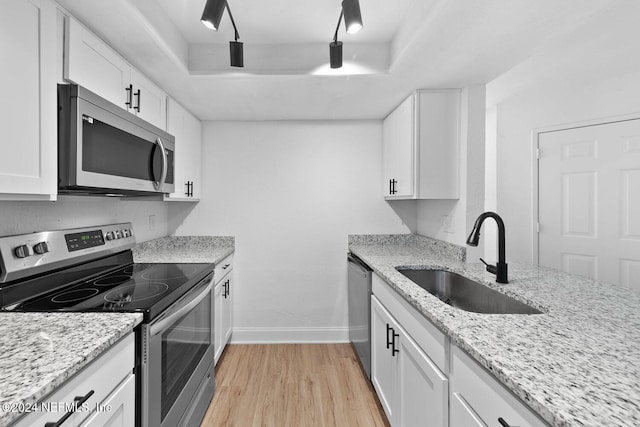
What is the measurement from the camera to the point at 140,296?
1.24 meters

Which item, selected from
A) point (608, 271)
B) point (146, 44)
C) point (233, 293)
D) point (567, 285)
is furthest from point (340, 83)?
point (608, 271)

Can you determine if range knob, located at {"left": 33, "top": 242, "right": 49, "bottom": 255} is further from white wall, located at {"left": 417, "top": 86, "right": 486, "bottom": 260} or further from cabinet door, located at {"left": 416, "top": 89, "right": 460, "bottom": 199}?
white wall, located at {"left": 417, "top": 86, "right": 486, "bottom": 260}

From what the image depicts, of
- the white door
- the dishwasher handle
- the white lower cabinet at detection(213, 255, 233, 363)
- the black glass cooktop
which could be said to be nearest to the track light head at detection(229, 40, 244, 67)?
the black glass cooktop

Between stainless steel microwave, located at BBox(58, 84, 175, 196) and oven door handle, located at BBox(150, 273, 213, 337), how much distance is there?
0.63 m

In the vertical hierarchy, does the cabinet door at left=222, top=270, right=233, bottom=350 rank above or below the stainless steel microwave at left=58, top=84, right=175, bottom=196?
below

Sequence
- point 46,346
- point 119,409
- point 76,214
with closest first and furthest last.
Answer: point 46,346 → point 119,409 → point 76,214

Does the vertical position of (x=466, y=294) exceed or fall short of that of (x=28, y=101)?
it falls short

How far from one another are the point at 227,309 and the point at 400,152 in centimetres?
199

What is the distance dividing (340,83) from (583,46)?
5.65 ft

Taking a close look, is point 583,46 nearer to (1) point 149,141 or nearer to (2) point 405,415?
(2) point 405,415

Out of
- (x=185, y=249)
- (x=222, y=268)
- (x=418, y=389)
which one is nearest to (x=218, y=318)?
(x=222, y=268)

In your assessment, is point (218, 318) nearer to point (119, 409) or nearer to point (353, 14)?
point (119, 409)

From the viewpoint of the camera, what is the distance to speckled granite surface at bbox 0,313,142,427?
610 mm

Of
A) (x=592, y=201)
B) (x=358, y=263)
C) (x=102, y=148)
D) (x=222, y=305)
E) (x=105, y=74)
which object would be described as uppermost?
(x=105, y=74)
